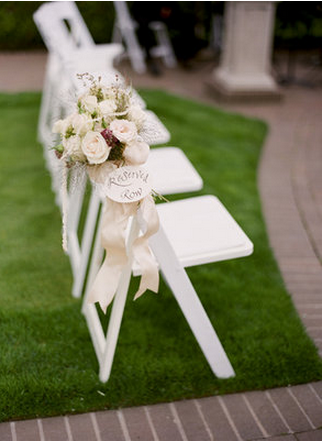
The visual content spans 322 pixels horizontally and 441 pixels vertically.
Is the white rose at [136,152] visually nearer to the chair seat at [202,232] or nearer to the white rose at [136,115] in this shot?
the white rose at [136,115]

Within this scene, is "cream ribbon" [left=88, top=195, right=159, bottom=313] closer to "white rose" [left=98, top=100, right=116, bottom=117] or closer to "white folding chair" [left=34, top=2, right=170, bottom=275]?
"white rose" [left=98, top=100, right=116, bottom=117]

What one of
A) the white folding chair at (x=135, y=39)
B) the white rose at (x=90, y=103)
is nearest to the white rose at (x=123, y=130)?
the white rose at (x=90, y=103)

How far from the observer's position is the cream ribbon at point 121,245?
2582mm

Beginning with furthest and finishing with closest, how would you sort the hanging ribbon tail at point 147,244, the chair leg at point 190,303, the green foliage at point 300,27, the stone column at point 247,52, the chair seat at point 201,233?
the green foliage at point 300,27, the stone column at point 247,52, the chair seat at point 201,233, the chair leg at point 190,303, the hanging ribbon tail at point 147,244

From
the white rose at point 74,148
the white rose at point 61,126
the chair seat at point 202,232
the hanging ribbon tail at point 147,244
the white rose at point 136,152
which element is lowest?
the chair seat at point 202,232

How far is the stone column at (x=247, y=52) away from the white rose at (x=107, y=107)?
5441mm

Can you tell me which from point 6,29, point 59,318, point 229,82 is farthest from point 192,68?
point 59,318

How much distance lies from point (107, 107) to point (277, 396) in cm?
171

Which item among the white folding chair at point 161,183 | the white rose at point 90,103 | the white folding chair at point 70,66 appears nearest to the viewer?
the white rose at point 90,103

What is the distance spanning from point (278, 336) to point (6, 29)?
828cm

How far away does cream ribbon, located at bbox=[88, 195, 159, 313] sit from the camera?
2.58 m

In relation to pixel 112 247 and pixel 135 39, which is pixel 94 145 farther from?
pixel 135 39

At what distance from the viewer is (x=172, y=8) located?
31.3 ft

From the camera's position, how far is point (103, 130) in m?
2.38
